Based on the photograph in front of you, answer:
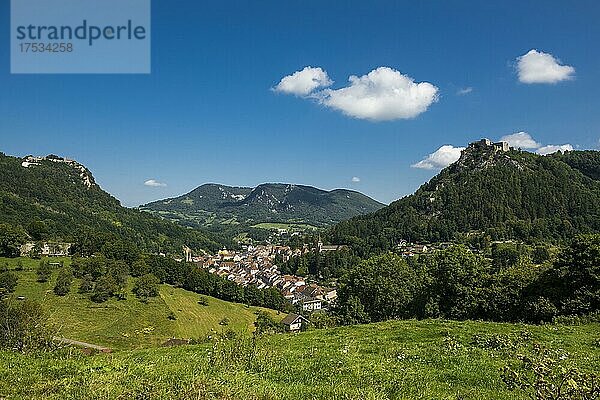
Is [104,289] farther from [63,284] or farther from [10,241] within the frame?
[10,241]

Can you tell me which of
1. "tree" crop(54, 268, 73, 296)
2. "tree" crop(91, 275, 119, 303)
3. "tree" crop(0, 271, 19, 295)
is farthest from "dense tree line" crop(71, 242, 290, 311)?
"tree" crop(0, 271, 19, 295)

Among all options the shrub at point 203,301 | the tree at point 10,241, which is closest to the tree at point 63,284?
the tree at point 10,241

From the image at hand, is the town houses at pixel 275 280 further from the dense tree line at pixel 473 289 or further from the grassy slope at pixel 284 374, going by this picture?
the grassy slope at pixel 284 374

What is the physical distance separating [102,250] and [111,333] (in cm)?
5347

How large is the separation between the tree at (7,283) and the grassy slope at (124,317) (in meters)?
1.22

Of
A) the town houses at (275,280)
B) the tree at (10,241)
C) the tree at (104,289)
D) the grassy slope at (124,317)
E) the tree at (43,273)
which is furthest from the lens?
the town houses at (275,280)

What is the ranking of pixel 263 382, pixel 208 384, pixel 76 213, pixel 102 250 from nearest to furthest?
pixel 208 384, pixel 263 382, pixel 102 250, pixel 76 213

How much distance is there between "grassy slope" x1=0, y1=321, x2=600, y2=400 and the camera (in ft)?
27.0

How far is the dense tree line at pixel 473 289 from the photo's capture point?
1003 inches

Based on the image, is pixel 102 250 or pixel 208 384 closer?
pixel 208 384

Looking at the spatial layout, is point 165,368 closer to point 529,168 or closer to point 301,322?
point 301,322

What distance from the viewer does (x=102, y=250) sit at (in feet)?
361

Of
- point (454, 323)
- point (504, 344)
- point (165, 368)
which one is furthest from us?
point (454, 323)

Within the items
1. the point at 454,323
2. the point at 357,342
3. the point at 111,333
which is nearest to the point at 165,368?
the point at 357,342
